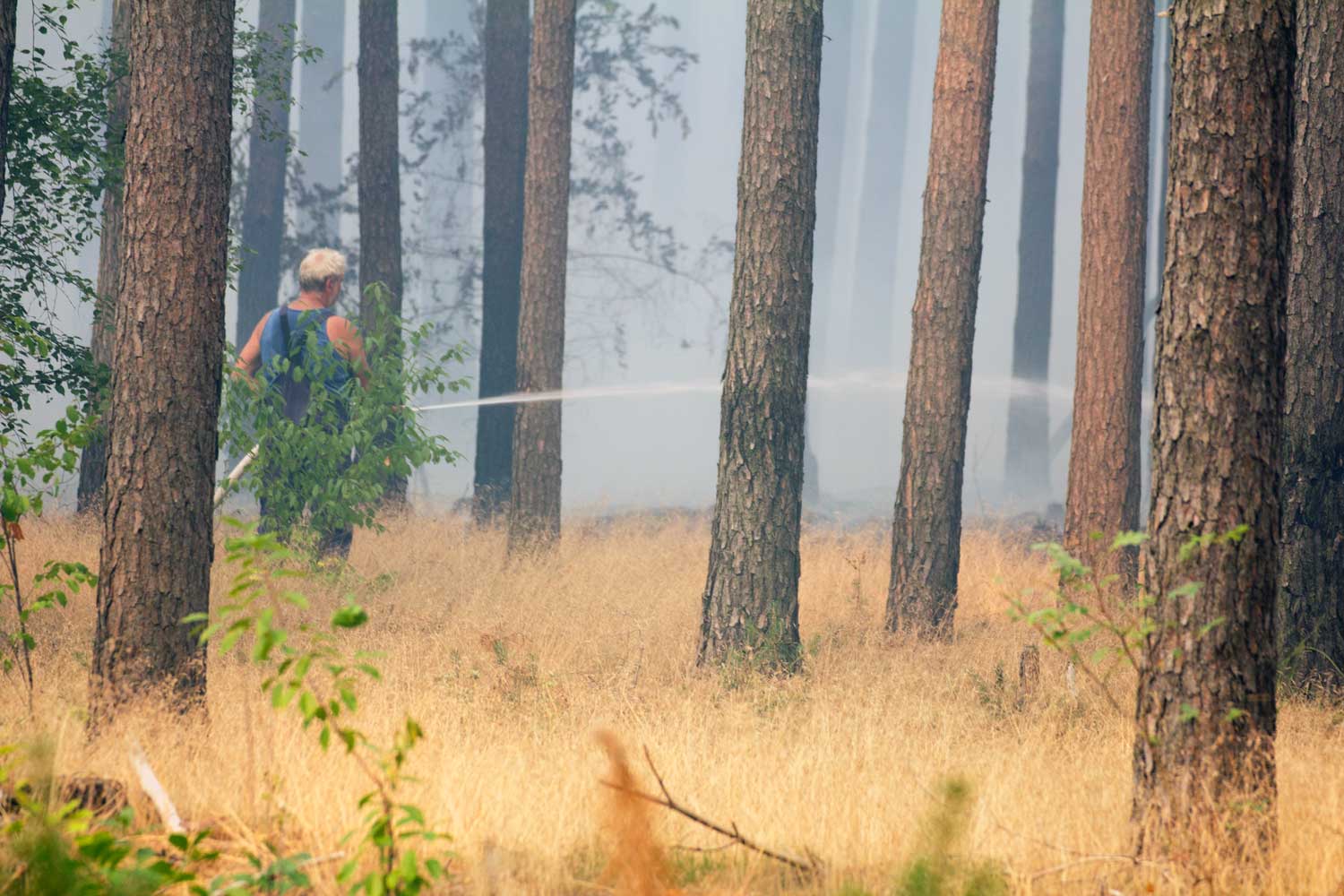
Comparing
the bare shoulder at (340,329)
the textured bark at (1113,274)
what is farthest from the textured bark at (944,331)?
the bare shoulder at (340,329)

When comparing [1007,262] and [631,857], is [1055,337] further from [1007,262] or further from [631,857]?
[631,857]

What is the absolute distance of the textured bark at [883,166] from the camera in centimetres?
4788

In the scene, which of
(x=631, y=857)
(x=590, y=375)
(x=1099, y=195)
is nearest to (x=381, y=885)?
(x=631, y=857)

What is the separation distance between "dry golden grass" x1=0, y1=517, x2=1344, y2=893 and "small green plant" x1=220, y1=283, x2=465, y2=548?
589mm

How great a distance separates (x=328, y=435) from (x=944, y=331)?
461 centimetres

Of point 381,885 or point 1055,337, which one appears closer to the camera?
point 381,885

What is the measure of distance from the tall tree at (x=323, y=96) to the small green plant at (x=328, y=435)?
25.7 meters

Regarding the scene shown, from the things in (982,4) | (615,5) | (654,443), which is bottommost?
(654,443)

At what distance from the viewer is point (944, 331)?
8.96 m

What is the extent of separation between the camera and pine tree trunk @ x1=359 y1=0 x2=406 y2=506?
42.2 ft

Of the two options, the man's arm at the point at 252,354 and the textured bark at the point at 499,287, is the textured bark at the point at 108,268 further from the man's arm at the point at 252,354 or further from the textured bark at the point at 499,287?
the textured bark at the point at 499,287

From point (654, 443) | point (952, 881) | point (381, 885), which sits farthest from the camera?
point (654, 443)

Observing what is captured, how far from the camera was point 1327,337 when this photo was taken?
642cm

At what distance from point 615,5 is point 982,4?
13964mm
